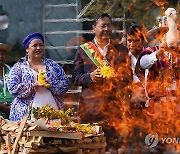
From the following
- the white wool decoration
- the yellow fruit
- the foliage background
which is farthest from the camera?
the foliage background

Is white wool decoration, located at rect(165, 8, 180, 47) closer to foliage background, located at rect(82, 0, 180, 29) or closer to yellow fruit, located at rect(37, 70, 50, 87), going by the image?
yellow fruit, located at rect(37, 70, 50, 87)

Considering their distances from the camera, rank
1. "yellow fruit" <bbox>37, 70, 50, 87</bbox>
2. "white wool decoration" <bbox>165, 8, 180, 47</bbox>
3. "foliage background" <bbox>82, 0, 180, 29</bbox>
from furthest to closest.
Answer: "foliage background" <bbox>82, 0, 180, 29</bbox> → "white wool decoration" <bbox>165, 8, 180, 47</bbox> → "yellow fruit" <bbox>37, 70, 50, 87</bbox>

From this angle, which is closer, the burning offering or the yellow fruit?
the burning offering

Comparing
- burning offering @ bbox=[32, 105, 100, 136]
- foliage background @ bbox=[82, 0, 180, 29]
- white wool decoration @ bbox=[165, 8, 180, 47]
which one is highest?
foliage background @ bbox=[82, 0, 180, 29]

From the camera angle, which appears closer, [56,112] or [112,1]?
[56,112]

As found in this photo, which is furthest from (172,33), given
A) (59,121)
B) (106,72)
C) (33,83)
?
(59,121)

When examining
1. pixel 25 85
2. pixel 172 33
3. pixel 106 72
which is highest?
pixel 172 33

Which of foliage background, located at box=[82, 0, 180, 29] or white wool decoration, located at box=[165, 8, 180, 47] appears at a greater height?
foliage background, located at box=[82, 0, 180, 29]

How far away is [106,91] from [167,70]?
30.2 inches

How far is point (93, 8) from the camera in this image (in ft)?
36.0

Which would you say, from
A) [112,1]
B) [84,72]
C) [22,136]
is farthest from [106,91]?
[112,1]

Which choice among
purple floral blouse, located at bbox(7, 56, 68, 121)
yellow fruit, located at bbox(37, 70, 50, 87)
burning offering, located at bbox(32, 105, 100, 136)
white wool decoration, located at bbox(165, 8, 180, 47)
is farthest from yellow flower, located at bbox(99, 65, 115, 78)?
burning offering, located at bbox(32, 105, 100, 136)

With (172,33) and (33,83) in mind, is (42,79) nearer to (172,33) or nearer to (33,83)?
(33,83)

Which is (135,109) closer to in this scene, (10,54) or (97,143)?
(97,143)
